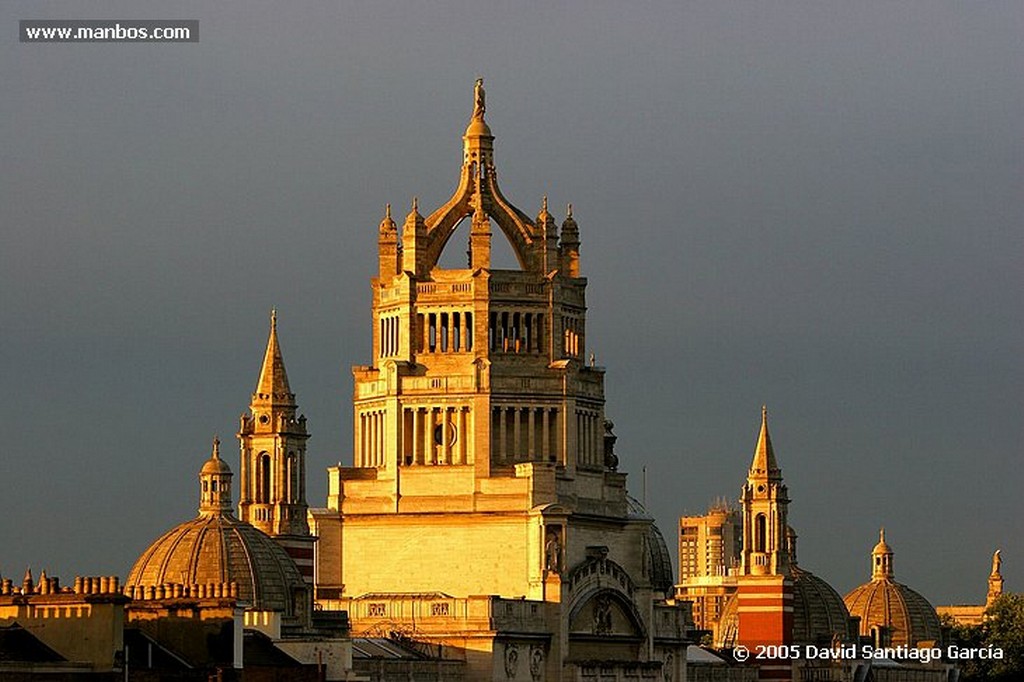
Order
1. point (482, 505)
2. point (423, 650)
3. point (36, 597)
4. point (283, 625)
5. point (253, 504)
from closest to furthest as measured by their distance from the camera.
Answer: point (36, 597) < point (283, 625) < point (423, 650) < point (482, 505) < point (253, 504)

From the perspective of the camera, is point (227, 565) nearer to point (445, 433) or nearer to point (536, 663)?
point (536, 663)

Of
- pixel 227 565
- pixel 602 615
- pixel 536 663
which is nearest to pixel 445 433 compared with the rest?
pixel 602 615

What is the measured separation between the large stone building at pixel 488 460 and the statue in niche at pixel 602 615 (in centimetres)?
10

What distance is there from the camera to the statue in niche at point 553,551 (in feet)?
565

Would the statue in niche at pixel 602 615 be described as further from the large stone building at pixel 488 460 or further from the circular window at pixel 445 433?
the circular window at pixel 445 433

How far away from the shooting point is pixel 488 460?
584 feet

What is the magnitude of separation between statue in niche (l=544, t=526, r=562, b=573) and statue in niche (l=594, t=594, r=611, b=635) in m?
4.12

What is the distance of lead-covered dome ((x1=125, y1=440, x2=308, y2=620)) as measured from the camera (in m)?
156

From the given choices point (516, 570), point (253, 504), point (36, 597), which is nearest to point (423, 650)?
point (516, 570)

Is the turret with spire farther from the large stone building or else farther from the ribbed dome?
the ribbed dome

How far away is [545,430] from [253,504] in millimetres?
18776

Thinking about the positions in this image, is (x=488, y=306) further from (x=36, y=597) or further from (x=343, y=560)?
(x=36, y=597)

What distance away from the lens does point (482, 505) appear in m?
176

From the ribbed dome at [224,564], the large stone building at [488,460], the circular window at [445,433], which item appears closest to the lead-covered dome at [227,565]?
the ribbed dome at [224,564]
